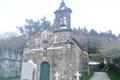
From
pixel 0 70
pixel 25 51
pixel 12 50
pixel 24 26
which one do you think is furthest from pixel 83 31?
pixel 25 51

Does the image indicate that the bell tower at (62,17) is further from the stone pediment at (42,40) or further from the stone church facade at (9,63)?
the stone church facade at (9,63)

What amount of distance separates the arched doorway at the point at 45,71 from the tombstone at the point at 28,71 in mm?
896

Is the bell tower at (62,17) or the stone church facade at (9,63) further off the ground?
the bell tower at (62,17)

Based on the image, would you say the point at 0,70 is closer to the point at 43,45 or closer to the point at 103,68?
the point at 43,45

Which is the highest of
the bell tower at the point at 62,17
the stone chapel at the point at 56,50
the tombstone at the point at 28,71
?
the bell tower at the point at 62,17

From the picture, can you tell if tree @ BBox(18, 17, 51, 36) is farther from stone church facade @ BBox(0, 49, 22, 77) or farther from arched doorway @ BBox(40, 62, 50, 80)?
arched doorway @ BBox(40, 62, 50, 80)

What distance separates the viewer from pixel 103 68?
37.5 metres

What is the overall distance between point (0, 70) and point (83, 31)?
25420mm

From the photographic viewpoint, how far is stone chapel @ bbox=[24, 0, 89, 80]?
2003cm

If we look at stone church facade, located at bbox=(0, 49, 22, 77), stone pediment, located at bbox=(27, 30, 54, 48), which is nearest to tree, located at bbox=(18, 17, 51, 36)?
stone church facade, located at bbox=(0, 49, 22, 77)

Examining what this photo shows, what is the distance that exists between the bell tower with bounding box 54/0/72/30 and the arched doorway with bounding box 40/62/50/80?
424cm

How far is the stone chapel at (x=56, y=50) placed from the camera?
20.0 m

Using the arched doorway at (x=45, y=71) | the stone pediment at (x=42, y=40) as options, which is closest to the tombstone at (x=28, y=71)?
the arched doorway at (x=45, y=71)

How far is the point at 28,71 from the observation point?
69.7 feet
